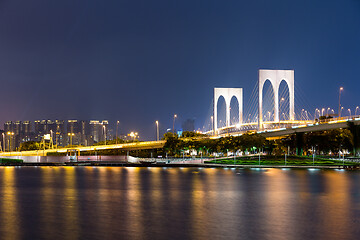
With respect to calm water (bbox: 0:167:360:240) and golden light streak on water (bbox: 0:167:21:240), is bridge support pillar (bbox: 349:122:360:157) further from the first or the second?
golden light streak on water (bbox: 0:167:21:240)

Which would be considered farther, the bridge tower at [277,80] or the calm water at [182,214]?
the bridge tower at [277,80]

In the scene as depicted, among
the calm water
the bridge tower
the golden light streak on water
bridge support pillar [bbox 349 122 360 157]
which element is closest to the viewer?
the golden light streak on water

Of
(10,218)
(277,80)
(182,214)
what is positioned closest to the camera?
(10,218)

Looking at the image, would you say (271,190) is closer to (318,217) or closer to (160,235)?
(318,217)

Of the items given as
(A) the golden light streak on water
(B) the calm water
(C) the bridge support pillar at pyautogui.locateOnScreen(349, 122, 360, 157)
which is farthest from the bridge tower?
(A) the golden light streak on water

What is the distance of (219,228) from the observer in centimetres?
1487

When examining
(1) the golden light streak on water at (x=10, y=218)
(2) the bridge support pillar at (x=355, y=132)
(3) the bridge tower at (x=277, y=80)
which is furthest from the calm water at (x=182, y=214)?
(3) the bridge tower at (x=277, y=80)

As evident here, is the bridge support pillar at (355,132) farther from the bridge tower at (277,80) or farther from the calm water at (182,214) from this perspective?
the calm water at (182,214)

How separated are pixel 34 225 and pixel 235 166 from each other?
4537 cm

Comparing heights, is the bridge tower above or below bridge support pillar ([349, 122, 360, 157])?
above

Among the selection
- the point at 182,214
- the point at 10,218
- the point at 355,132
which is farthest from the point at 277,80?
the point at 10,218

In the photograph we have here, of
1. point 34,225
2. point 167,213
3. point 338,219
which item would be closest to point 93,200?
point 167,213

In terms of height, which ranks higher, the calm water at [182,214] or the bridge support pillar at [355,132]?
the bridge support pillar at [355,132]

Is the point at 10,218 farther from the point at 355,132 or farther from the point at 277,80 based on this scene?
the point at 277,80
